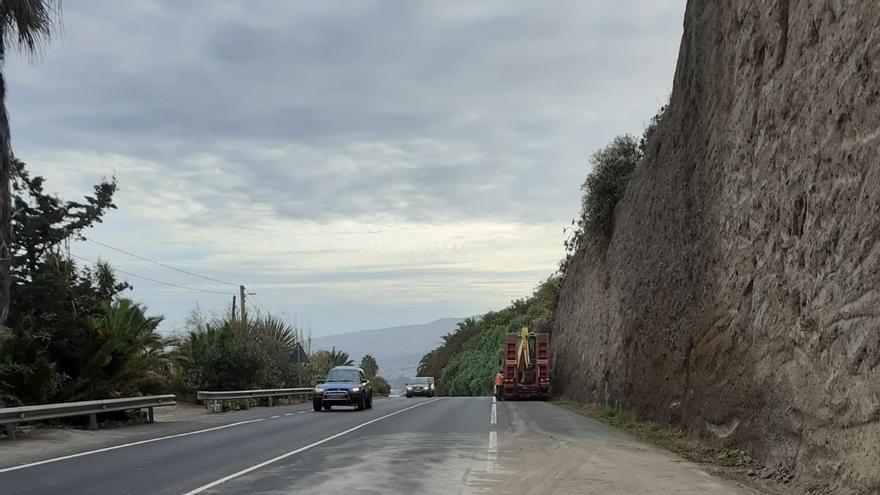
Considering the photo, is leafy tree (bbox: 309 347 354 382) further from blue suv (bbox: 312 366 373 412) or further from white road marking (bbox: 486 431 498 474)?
white road marking (bbox: 486 431 498 474)

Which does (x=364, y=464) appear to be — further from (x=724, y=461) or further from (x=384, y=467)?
(x=724, y=461)

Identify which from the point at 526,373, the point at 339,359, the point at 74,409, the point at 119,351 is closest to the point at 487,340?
the point at 339,359

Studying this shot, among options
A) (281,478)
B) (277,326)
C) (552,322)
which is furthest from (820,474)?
(552,322)

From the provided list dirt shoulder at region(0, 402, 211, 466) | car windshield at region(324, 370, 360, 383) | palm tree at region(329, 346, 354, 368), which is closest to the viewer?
dirt shoulder at region(0, 402, 211, 466)

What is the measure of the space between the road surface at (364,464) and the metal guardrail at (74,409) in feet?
2.55

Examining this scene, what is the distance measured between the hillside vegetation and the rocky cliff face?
92.8ft

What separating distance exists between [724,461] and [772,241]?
3829 millimetres

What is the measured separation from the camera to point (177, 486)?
1051 centimetres

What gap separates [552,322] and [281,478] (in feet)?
150

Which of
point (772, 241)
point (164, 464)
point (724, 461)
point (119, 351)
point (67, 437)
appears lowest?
point (724, 461)

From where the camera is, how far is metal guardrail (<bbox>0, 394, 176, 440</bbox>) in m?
16.9

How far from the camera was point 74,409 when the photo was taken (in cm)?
1934

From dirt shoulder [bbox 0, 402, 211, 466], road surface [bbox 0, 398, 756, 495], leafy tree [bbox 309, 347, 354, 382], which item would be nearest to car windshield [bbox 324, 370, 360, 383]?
dirt shoulder [bbox 0, 402, 211, 466]

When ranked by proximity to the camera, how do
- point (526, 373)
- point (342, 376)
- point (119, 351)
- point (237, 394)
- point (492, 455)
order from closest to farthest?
point (492, 455) < point (119, 351) < point (342, 376) < point (237, 394) < point (526, 373)
